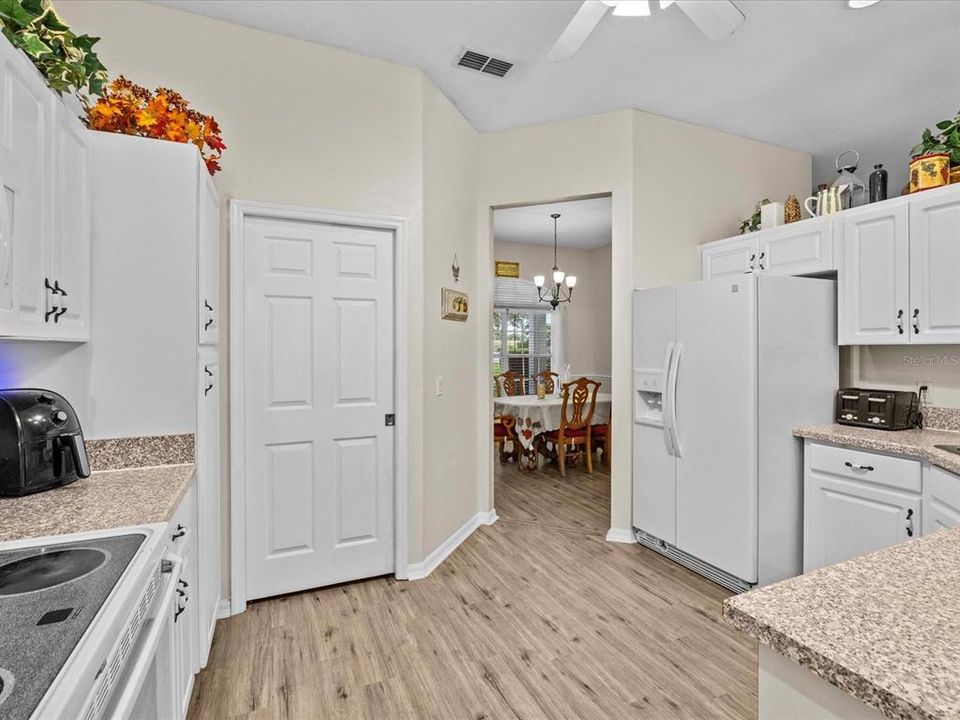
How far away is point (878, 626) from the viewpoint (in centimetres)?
74

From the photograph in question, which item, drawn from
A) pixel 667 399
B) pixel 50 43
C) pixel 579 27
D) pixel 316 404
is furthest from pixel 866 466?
pixel 50 43

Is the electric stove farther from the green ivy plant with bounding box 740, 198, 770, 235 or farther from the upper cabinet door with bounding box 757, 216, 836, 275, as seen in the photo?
the green ivy plant with bounding box 740, 198, 770, 235

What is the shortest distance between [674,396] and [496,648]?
1730 millimetres

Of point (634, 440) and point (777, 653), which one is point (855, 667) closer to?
point (777, 653)

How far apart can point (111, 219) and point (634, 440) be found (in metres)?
3.06

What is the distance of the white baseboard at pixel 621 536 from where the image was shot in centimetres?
346

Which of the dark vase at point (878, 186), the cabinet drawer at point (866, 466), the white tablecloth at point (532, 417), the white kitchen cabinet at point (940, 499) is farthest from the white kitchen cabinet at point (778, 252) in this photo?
the white tablecloth at point (532, 417)

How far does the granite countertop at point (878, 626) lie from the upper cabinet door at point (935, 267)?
2.04 metres

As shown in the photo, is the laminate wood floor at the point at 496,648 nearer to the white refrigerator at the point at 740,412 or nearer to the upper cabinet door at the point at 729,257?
the white refrigerator at the point at 740,412

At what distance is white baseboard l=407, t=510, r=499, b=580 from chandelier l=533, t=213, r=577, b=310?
3157 millimetres

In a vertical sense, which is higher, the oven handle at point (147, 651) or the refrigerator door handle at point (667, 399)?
the refrigerator door handle at point (667, 399)

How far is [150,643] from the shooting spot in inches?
44.4

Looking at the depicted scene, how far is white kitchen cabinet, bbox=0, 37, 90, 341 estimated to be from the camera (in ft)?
4.32

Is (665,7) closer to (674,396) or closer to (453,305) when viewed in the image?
(453,305)
